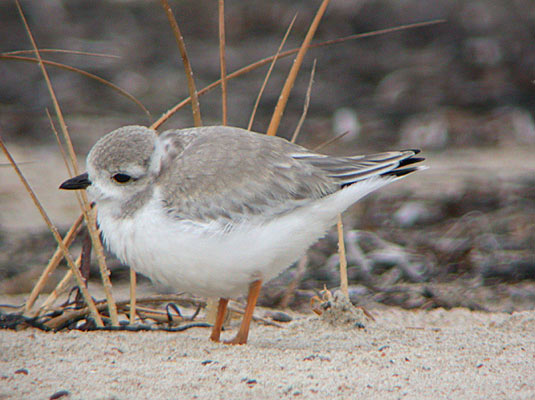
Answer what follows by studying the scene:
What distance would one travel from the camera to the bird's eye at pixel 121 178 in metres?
3.31

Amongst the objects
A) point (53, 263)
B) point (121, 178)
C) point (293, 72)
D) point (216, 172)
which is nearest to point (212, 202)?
point (216, 172)

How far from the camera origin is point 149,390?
8.52 feet

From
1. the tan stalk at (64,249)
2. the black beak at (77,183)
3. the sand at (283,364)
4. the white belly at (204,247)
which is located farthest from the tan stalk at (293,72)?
the tan stalk at (64,249)

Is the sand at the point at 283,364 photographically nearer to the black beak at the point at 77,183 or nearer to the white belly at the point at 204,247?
the white belly at the point at 204,247

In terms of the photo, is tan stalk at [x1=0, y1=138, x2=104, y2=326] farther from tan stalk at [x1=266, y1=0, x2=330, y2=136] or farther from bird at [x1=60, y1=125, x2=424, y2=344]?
tan stalk at [x1=266, y1=0, x2=330, y2=136]

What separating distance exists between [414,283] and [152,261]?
8.94 ft

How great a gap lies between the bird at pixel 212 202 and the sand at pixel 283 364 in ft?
1.04

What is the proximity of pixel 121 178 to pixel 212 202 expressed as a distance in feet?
1.50

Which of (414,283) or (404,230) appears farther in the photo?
(404,230)

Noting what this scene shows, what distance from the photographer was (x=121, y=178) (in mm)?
3314

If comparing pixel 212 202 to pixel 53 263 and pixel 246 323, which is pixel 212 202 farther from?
pixel 53 263

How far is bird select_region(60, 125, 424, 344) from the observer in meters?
3.14

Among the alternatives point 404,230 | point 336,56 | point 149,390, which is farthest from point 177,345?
point 336,56

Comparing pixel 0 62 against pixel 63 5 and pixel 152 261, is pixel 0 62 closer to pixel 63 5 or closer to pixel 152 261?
pixel 63 5
